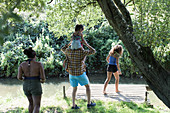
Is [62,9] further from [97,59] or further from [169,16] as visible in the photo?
[97,59]

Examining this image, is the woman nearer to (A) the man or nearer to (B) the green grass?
(A) the man

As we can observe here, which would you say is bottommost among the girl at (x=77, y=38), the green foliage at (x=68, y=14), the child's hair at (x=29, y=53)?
the child's hair at (x=29, y=53)

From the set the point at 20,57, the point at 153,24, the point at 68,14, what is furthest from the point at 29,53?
the point at 20,57

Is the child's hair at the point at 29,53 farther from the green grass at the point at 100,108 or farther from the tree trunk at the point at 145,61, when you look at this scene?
the green grass at the point at 100,108

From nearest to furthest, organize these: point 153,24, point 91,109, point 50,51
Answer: point 153,24 → point 91,109 → point 50,51

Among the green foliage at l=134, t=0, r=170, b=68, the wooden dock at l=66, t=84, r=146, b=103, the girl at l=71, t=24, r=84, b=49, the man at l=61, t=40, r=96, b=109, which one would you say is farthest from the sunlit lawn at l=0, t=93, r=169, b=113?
the green foliage at l=134, t=0, r=170, b=68

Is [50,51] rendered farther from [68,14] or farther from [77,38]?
[77,38]

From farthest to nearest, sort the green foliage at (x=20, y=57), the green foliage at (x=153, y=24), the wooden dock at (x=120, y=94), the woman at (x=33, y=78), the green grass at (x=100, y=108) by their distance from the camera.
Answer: the green foliage at (x=20, y=57) → the wooden dock at (x=120, y=94) → the green grass at (x=100, y=108) → the woman at (x=33, y=78) → the green foliage at (x=153, y=24)

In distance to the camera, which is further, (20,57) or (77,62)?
(20,57)

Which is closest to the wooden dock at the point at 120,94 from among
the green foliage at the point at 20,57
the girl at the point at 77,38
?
the girl at the point at 77,38

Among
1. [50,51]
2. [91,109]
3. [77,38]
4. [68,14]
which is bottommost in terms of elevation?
[91,109]

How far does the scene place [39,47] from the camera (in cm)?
1277


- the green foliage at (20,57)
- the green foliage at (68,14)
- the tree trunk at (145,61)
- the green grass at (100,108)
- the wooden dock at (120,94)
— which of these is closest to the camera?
the tree trunk at (145,61)

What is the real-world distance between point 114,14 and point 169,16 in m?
0.94
